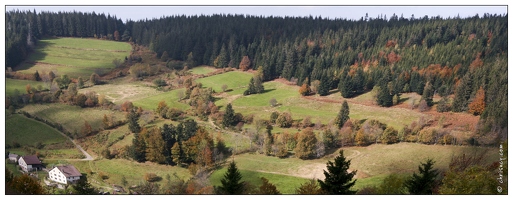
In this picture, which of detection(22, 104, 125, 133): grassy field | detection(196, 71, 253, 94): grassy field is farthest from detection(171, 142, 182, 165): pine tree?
detection(196, 71, 253, 94): grassy field

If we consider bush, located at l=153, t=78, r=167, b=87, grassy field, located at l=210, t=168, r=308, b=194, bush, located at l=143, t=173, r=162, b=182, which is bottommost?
bush, located at l=143, t=173, r=162, b=182

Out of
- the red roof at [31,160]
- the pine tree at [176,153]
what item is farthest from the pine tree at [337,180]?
the red roof at [31,160]

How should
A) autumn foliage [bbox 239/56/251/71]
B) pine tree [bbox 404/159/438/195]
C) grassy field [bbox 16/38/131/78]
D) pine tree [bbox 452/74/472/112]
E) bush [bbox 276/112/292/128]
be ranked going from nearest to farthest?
pine tree [bbox 404/159/438/195], bush [bbox 276/112/292/128], pine tree [bbox 452/74/472/112], grassy field [bbox 16/38/131/78], autumn foliage [bbox 239/56/251/71]

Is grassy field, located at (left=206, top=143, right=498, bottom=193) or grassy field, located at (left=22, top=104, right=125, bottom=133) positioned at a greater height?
grassy field, located at (left=22, top=104, right=125, bottom=133)

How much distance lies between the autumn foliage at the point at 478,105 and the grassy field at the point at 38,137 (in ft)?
155

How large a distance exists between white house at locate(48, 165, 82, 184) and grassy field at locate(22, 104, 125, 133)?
9.64m

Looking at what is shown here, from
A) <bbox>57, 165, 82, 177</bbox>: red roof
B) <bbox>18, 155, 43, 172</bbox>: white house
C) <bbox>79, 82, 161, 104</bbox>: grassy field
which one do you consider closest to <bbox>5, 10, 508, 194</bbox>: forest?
<bbox>79, 82, 161, 104</bbox>: grassy field

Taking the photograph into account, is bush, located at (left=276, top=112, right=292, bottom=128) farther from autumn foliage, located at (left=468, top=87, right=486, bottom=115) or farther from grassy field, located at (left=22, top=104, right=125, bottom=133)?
autumn foliage, located at (left=468, top=87, right=486, bottom=115)

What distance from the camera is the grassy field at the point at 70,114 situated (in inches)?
1769

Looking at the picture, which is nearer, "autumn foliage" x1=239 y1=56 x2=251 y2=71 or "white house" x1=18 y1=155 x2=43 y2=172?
"white house" x1=18 y1=155 x2=43 y2=172

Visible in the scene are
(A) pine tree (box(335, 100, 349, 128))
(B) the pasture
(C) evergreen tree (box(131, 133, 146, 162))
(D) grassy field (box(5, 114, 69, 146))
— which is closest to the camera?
(C) evergreen tree (box(131, 133, 146, 162))

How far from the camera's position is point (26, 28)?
6278cm

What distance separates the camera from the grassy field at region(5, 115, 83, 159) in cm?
3950

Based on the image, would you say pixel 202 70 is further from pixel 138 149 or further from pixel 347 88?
pixel 138 149
